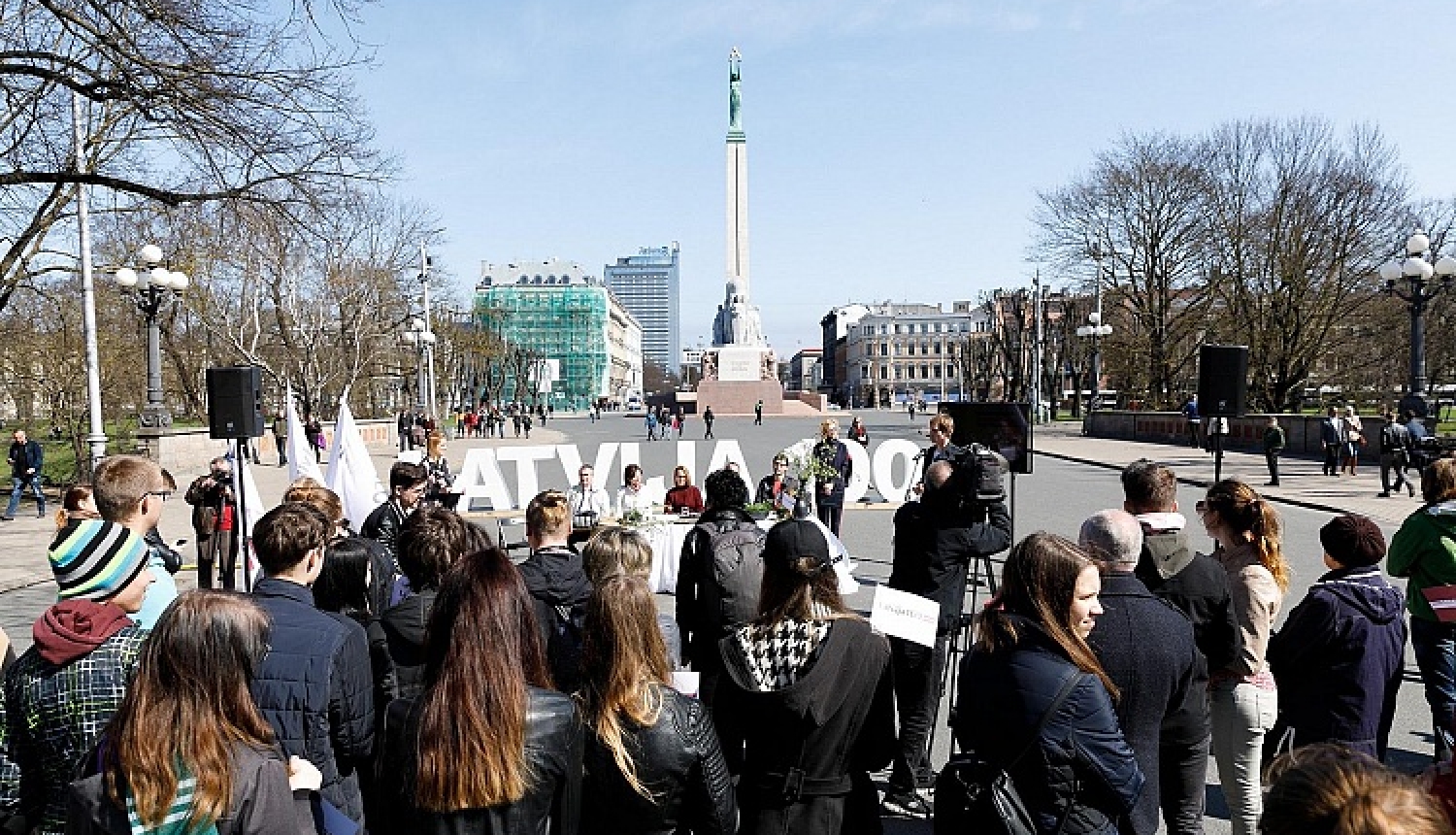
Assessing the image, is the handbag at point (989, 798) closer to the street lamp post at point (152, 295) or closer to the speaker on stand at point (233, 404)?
the speaker on stand at point (233, 404)

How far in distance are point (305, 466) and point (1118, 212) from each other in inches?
1642

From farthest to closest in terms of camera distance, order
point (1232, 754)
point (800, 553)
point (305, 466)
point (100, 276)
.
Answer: point (100, 276) → point (305, 466) → point (1232, 754) → point (800, 553)

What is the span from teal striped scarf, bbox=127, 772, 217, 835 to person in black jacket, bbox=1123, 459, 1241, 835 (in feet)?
11.1

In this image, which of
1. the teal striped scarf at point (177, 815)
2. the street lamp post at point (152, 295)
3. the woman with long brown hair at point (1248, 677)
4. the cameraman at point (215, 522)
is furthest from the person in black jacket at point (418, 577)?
the street lamp post at point (152, 295)

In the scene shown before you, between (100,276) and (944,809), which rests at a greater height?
(100,276)

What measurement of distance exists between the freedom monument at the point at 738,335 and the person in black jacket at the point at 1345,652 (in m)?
69.0

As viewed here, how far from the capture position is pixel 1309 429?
2998cm

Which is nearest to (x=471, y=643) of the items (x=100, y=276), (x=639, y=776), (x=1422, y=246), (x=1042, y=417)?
(x=639, y=776)

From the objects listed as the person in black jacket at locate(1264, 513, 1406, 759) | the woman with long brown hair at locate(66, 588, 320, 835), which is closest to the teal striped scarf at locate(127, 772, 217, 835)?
the woman with long brown hair at locate(66, 588, 320, 835)

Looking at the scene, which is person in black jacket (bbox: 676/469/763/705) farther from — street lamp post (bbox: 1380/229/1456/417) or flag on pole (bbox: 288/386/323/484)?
street lamp post (bbox: 1380/229/1456/417)

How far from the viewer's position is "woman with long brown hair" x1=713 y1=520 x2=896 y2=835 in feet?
Answer: 11.0

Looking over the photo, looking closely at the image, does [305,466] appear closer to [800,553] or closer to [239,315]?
[800,553]

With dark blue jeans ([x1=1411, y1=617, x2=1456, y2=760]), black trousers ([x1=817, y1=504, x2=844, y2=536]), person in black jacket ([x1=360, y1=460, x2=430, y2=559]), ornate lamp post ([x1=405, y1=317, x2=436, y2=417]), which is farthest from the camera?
ornate lamp post ([x1=405, y1=317, x2=436, y2=417])

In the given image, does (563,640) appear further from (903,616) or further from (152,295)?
(152,295)
